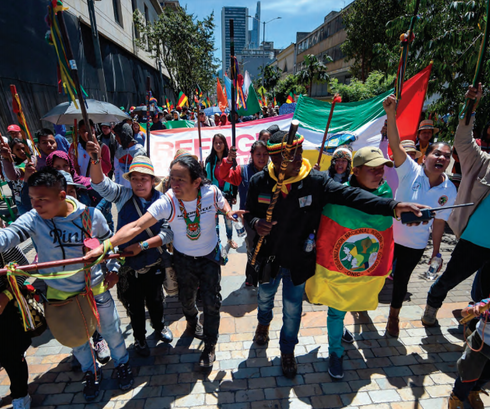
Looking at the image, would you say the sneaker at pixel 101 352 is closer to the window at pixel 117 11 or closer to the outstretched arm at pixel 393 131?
the outstretched arm at pixel 393 131

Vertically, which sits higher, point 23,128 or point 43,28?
point 43,28

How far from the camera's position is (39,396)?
8.34 ft

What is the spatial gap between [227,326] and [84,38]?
60.3ft

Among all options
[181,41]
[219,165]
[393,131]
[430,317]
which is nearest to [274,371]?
[430,317]

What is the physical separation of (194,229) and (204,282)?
54 cm

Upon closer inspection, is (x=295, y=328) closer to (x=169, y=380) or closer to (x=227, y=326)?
(x=227, y=326)

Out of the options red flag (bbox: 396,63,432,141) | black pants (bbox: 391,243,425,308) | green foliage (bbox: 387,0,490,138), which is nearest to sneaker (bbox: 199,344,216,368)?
black pants (bbox: 391,243,425,308)

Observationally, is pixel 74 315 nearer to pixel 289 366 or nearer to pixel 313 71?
pixel 289 366

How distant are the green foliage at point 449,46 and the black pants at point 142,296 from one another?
6.34m

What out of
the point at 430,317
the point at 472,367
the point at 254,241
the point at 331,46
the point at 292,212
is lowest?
the point at 430,317

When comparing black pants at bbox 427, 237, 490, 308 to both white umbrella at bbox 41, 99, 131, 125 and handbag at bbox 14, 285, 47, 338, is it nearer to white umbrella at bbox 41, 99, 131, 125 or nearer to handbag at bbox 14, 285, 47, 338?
handbag at bbox 14, 285, 47, 338

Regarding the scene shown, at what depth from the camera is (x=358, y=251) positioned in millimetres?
2389

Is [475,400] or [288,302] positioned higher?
[288,302]

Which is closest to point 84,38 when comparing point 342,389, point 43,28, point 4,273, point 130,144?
point 43,28
